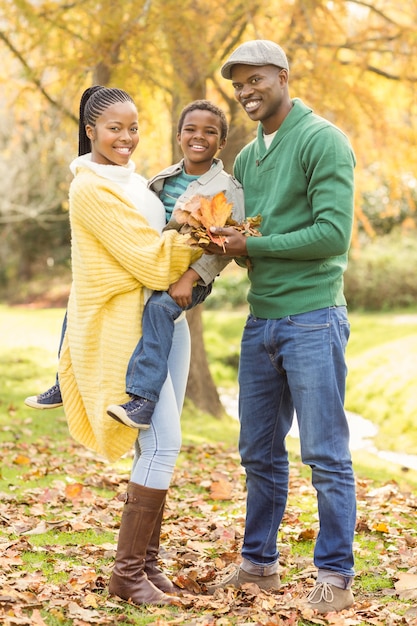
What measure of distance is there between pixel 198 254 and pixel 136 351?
0.44 m

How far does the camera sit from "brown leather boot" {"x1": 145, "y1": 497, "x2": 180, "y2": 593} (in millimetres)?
3373

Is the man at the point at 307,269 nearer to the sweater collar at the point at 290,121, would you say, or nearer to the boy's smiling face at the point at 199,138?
the sweater collar at the point at 290,121

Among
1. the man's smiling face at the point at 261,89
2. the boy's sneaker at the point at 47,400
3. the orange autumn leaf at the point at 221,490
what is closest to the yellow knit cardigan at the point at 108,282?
the boy's sneaker at the point at 47,400

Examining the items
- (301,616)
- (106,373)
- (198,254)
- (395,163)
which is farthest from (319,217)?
(395,163)

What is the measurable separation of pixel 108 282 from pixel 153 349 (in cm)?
32

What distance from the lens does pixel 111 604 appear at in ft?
10.2

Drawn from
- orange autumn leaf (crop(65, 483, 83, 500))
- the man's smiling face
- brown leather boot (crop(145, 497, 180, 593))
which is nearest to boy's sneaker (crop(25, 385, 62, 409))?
brown leather boot (crop(145, 497, 180, 593))

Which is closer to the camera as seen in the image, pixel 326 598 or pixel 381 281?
pixel 326 598

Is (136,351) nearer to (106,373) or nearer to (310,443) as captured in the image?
(106,373)

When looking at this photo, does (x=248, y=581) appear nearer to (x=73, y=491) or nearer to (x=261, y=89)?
(x=73, y=491)

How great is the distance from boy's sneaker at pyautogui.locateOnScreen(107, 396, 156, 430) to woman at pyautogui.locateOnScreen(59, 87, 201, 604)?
8 centimetres

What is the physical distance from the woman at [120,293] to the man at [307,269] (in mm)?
321

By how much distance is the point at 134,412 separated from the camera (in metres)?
3.07

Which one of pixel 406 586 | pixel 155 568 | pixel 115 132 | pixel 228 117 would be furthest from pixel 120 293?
pixel 228 117
